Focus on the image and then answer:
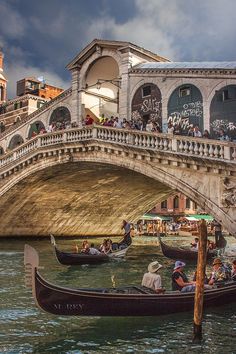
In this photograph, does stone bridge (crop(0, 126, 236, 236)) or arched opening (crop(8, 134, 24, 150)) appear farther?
arched opening (crop(8, 134, 24, 150))

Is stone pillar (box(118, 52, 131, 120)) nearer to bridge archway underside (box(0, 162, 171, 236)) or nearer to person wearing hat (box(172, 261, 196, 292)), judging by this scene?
bridge archway underside (box(0, 162, 171, 236))

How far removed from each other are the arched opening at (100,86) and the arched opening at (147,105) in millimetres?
2154

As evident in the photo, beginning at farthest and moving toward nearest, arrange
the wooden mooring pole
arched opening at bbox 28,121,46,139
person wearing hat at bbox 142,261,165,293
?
arched opening at bbox 28,121,46,139 → person wearing hat at bbox 142,261,165,293 → the wooden mooring pole

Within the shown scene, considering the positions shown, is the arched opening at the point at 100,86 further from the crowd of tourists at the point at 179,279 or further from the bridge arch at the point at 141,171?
the crowd of tourists at the point at 179,279

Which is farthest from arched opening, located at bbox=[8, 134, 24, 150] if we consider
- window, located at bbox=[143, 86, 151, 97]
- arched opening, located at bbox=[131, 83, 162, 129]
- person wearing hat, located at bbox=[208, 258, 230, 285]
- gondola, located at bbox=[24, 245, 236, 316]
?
gondola, located at bbox=[24, 245, 236, 316]

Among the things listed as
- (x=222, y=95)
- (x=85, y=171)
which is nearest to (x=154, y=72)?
(x=222, y=95)

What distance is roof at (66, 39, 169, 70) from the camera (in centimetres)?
1744

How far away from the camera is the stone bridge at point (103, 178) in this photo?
1213 cm

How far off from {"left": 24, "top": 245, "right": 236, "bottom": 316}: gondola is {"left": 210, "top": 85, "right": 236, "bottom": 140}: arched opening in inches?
299

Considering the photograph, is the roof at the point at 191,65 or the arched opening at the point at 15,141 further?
the arched opening at the point at 15,141

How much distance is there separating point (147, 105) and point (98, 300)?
10859 mm

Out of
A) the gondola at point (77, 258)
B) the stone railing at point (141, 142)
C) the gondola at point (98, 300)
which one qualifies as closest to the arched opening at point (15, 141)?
the stone railing at point (141, 142)

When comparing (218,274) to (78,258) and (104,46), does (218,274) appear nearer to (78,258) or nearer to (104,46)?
(78,258)

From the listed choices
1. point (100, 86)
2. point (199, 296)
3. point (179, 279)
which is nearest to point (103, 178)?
point (100, 86)
